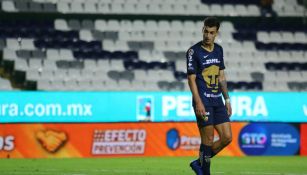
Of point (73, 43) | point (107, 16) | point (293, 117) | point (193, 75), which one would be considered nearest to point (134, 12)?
point (107, 16)

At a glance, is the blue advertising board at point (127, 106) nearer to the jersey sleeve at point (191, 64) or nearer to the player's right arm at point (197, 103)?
the jersey sleeve at point (191, 64)

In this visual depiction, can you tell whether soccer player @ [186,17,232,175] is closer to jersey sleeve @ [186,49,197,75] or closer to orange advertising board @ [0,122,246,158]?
jersey sleeve @ [186,49,197,75]

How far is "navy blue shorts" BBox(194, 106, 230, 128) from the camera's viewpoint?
10453mm

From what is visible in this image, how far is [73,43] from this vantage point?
27953mm

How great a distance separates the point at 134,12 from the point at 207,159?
19.5 metres

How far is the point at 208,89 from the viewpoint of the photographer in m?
10.6

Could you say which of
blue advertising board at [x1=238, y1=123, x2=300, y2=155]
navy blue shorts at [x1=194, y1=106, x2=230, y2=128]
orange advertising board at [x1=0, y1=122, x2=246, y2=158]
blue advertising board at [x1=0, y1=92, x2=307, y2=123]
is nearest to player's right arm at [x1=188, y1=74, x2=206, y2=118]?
navy blue shorts at [x1=194, y1=106, x2=230, y2=128]

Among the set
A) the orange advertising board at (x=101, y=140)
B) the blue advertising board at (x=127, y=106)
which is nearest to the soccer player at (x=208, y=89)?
the orange advertising board at (x=101, y=140)

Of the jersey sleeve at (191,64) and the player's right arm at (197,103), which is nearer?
the player's right arm at (197,103)

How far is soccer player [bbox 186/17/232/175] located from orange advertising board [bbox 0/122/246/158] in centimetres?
917

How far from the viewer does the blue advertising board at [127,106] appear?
23.6 meters

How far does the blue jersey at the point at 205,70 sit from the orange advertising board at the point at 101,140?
30.6ft

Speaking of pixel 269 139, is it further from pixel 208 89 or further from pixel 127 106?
pixel 208 89

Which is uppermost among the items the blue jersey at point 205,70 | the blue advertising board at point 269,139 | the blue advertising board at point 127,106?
the blue jersey at point 205,70
